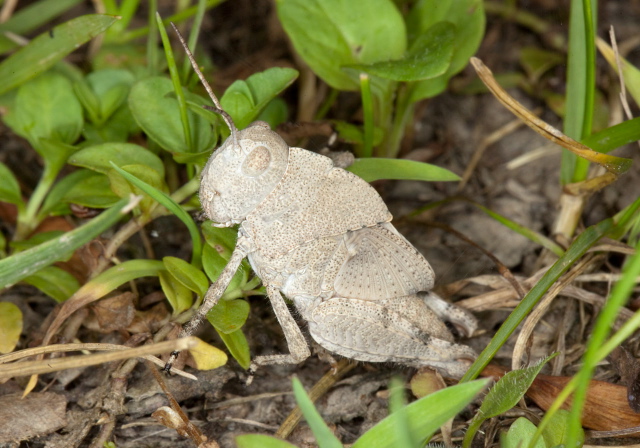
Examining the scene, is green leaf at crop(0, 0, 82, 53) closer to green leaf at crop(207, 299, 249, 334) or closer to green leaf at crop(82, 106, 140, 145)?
green leaf at crop(82, 106, 140, 145)

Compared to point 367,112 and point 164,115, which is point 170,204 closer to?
point 164,115

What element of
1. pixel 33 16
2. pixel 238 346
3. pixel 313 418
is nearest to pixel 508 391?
pixel 313 418

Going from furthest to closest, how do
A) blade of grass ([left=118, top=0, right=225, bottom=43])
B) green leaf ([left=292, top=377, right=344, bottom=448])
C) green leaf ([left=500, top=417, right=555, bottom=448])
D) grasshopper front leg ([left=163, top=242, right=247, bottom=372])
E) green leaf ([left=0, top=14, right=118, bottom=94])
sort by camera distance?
blade of grass ([left=118, top=0, right=225, bottom=43]) < green leaf ([left=0, top=14, right=118, bottom=94]) < grasshopper front leg ([left=163, top=242, right=247, bottom=372]) < green leaf ([left=500, top=417, right=555, bottom=448]) < green leaf ([left=292, top=377, right=344, bottom=448])

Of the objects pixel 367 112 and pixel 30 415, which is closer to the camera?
pixel 30 415

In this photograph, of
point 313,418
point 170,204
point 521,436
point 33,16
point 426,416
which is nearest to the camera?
point 313,418

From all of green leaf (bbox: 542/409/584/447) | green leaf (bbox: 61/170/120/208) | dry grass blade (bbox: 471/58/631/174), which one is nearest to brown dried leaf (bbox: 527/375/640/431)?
green leaf (bbox: 542/409/584/447)

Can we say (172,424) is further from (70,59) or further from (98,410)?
(70,59)

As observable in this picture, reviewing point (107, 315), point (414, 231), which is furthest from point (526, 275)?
point (107, 315)
